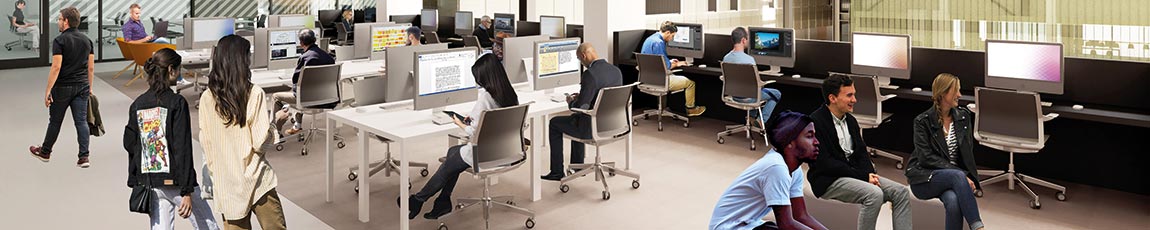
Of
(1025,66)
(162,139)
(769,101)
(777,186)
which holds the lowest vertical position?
(777,186)

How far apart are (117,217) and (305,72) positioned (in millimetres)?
2107

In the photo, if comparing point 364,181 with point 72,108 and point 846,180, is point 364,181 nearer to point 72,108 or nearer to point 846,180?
point 846,180

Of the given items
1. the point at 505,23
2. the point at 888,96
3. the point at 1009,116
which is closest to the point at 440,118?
the point at 888,96

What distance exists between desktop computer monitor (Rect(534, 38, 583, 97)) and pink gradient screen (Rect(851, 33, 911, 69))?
2.18 metres

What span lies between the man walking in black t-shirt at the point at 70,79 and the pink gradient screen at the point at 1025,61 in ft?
19.7

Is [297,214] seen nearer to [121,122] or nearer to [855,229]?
[855,229]

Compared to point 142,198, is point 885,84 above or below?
above

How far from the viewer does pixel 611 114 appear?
19.4 ft

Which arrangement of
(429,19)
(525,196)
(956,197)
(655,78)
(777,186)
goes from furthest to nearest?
(429,19) < (655,78) < (525,196) < (956,197) < (777,186)

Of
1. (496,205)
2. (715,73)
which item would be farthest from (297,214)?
(715,73)

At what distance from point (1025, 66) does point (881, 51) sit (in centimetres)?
117

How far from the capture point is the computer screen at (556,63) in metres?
6.44

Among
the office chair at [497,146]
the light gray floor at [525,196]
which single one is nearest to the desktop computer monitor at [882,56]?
the light gray floor at [525,196]

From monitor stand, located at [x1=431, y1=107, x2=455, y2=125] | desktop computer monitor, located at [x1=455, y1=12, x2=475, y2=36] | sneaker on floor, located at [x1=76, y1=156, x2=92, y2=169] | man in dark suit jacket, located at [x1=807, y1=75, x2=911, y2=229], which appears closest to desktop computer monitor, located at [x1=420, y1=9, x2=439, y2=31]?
desktop computer monitor, located at [x1=455, y1=12, x2=475, y2=36]
